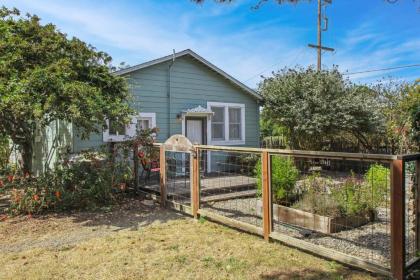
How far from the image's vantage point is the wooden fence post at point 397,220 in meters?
2.97

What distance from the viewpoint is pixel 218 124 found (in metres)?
11.5

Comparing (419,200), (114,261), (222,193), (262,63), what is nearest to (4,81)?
(114,261)

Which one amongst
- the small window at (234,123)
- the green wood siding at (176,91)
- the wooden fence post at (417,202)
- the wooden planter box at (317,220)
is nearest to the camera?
the wooden fence post at (417,202)

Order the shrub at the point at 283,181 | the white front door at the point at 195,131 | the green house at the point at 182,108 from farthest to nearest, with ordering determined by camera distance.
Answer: the white front door at the point at 195,131 → the green house at the point at 182,108 → the shrub at the point at 283,181

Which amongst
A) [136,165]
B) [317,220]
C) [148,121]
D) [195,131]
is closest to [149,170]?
[136,165]

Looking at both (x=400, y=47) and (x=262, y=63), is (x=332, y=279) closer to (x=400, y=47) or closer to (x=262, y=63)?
(x=400, y=47)

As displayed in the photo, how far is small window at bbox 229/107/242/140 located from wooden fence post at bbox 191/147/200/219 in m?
6.15

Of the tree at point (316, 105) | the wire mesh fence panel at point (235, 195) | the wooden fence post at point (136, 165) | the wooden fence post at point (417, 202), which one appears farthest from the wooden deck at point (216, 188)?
the wooden fence post at point (417, 202)

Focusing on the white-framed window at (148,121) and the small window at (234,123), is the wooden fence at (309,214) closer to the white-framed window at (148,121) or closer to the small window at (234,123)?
the white-framed window at (148,121)

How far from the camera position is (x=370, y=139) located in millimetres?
14156

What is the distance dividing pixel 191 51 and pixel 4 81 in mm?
5916

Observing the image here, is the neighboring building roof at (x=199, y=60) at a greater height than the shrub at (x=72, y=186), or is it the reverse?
the neighboring building roof at (x=199, y=60)

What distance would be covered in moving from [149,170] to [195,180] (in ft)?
9.26

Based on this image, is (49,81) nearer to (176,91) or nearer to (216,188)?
(216,188)
